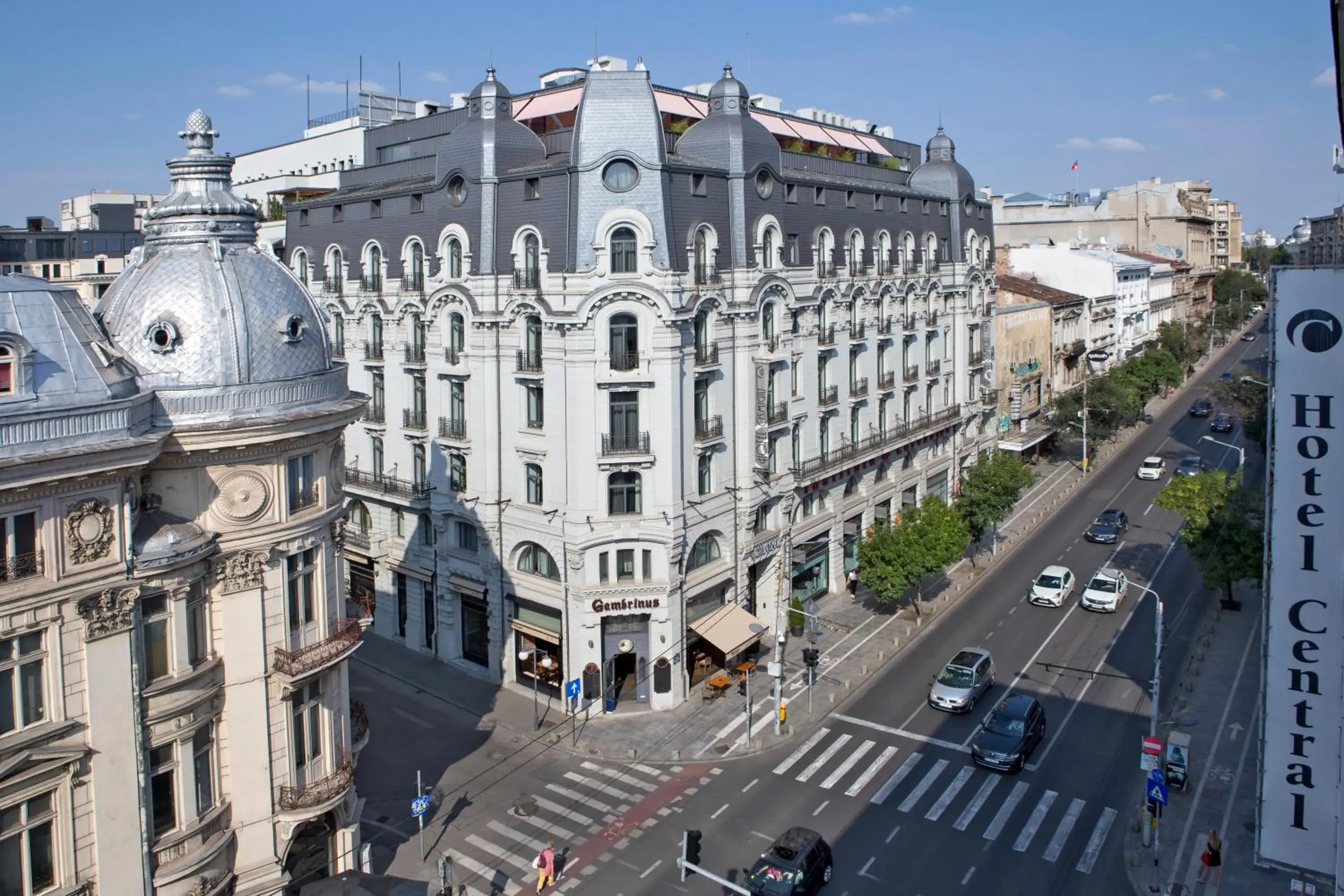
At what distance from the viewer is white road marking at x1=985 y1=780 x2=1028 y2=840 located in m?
36.3

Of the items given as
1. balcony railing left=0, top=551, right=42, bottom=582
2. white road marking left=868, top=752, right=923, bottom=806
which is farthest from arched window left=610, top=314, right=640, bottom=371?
balcony railing left=0, top=551, right=42, bottom=582

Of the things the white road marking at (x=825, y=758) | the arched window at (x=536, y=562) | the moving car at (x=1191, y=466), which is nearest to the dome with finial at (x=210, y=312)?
the arched window at (x=536, y=562)

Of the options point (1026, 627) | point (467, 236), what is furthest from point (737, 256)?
point (1026, 627)

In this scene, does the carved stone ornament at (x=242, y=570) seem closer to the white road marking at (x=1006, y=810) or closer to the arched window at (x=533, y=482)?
the arched window at (x=533, y=482)

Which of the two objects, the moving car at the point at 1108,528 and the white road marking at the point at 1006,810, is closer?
the white road marking at the point at 1006,810

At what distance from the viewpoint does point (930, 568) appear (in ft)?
177

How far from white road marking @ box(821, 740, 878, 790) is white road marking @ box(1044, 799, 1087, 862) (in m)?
7.66

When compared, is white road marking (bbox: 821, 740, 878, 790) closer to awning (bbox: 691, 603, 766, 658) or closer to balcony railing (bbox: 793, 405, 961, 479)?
awning (bbox: 691, 603, 766, 658)

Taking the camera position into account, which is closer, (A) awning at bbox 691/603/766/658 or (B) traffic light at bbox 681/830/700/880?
(B) traffic light at bbox 681/830/700/880

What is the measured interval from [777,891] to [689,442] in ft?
67.1

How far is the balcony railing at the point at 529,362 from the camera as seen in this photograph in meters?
47.1

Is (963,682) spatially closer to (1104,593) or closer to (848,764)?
(848,764)

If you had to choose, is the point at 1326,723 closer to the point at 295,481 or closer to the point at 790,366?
the point at 295,481

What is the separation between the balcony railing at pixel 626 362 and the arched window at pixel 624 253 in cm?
334
